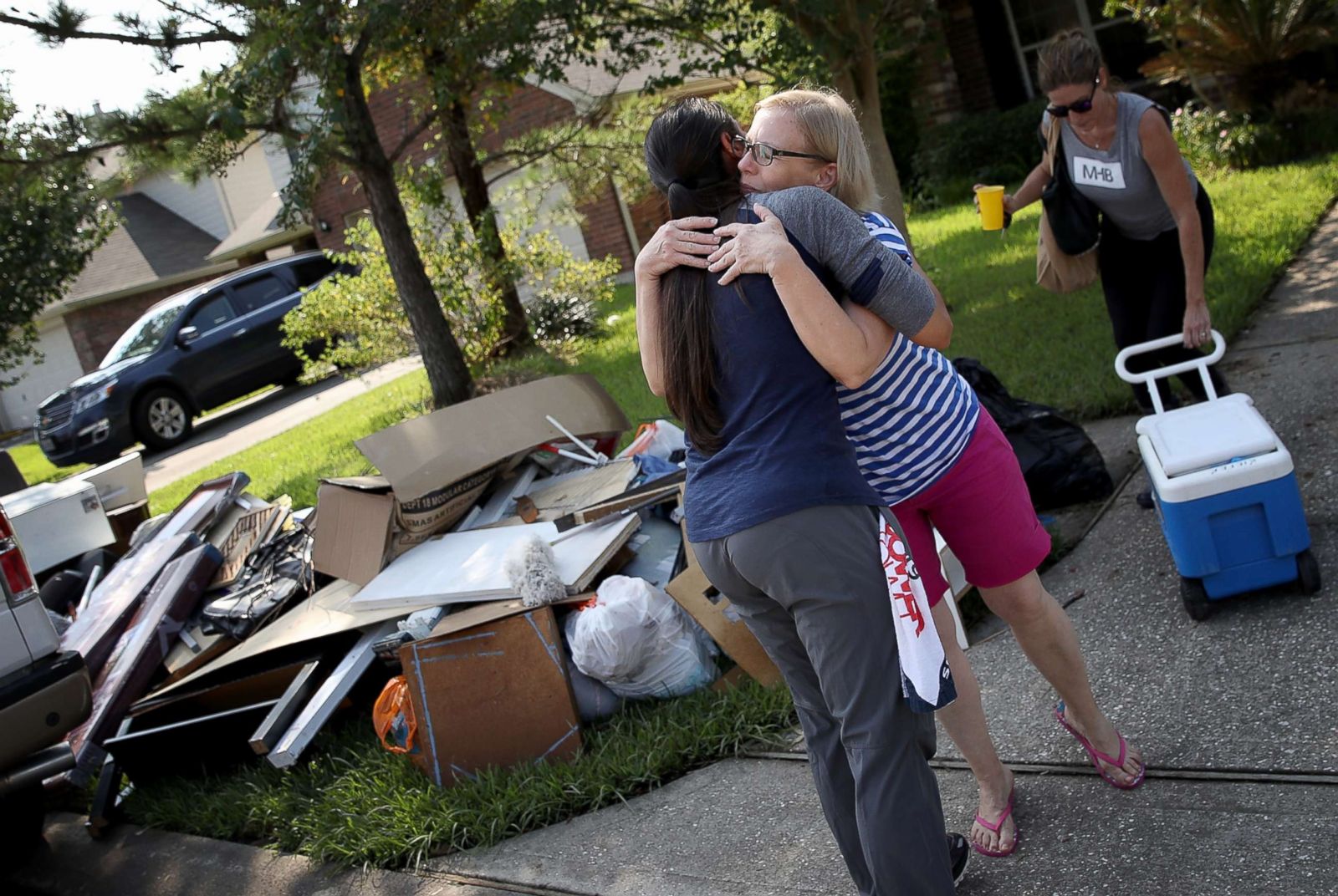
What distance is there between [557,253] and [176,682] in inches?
300

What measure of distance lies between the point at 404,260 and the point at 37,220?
5.31 metres

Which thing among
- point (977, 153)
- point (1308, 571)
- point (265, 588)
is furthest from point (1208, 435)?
point (977, 153)

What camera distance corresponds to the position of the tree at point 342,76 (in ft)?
23.1

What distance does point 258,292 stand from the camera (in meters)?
16.5

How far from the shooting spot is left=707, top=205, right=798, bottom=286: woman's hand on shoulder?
2.16 metres

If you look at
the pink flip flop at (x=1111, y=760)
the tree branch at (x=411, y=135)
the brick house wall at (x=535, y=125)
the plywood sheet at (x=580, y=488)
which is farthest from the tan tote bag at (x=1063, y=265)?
the brick house wall at (x=535, y=125)

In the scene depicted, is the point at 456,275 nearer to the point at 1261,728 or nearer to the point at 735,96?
the point at 735,96

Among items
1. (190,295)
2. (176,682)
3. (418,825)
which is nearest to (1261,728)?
(418,825)

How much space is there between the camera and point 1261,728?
301 cm

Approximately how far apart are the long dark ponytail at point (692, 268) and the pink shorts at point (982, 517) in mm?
643

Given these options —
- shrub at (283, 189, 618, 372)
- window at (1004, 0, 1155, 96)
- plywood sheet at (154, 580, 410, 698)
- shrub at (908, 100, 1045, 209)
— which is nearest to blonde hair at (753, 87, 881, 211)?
plywood sheet at (154, 580, 410, 698)

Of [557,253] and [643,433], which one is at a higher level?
[557,253]

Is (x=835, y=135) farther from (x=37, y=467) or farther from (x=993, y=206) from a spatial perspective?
(x=37, y=467)

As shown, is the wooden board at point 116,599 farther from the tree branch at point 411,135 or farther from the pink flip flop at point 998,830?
the tree branch at point 411,135
